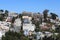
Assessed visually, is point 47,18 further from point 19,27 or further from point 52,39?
point 52,39

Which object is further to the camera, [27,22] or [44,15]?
[44,15]

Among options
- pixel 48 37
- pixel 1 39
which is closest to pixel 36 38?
Answer: pixel 48 37

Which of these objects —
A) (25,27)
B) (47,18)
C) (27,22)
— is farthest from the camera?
(47,18)

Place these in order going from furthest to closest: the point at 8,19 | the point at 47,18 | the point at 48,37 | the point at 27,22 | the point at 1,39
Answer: the point at 47,18 → the point at 8,19 → the point at 27,22 → the point at 48,37 → the point at 1,39

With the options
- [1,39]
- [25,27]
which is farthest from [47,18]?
[1,39]

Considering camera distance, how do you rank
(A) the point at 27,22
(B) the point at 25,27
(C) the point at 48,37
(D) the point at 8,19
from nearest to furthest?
(C) the point at 48,37, (B) the point at 25,27, (A) the point at 27,22, (D) the point at 8,19

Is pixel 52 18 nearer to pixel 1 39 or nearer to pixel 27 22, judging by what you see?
pixel 27 22

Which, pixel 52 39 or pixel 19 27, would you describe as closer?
pixel 52 39

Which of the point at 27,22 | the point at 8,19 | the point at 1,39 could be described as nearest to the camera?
the point at 1,39
